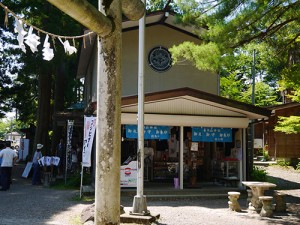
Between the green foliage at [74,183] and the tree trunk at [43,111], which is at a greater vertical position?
the tree trunk at [43,111]

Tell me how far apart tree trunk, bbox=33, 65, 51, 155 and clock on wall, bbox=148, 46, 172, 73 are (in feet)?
30.7

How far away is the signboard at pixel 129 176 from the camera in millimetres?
13703

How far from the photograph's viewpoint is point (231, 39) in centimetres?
1043

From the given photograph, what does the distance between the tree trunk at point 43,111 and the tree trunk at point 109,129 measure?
1966cm

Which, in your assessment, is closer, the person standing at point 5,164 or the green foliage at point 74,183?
the person standing at point 5,164

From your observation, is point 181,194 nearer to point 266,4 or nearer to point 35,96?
point 266,4

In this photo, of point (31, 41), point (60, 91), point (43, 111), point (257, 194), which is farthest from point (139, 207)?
point (60, 91)

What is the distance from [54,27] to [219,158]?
10344 millimetres

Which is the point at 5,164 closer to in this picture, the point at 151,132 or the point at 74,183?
the point at 74,183

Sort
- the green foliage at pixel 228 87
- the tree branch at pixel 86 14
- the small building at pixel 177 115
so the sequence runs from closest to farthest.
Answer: the tree branch at pixel 86 14
the small building at pixel 177 115
the green foliage at pixel 228 87

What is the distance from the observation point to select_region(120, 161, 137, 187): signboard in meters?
13.7

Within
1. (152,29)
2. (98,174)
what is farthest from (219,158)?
(98,174)

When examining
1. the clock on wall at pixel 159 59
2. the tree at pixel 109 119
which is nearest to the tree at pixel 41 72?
the clock on wall at pixel 159 59

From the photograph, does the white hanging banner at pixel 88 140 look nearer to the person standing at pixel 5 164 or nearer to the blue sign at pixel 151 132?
the blue sign at pixel 151 132
